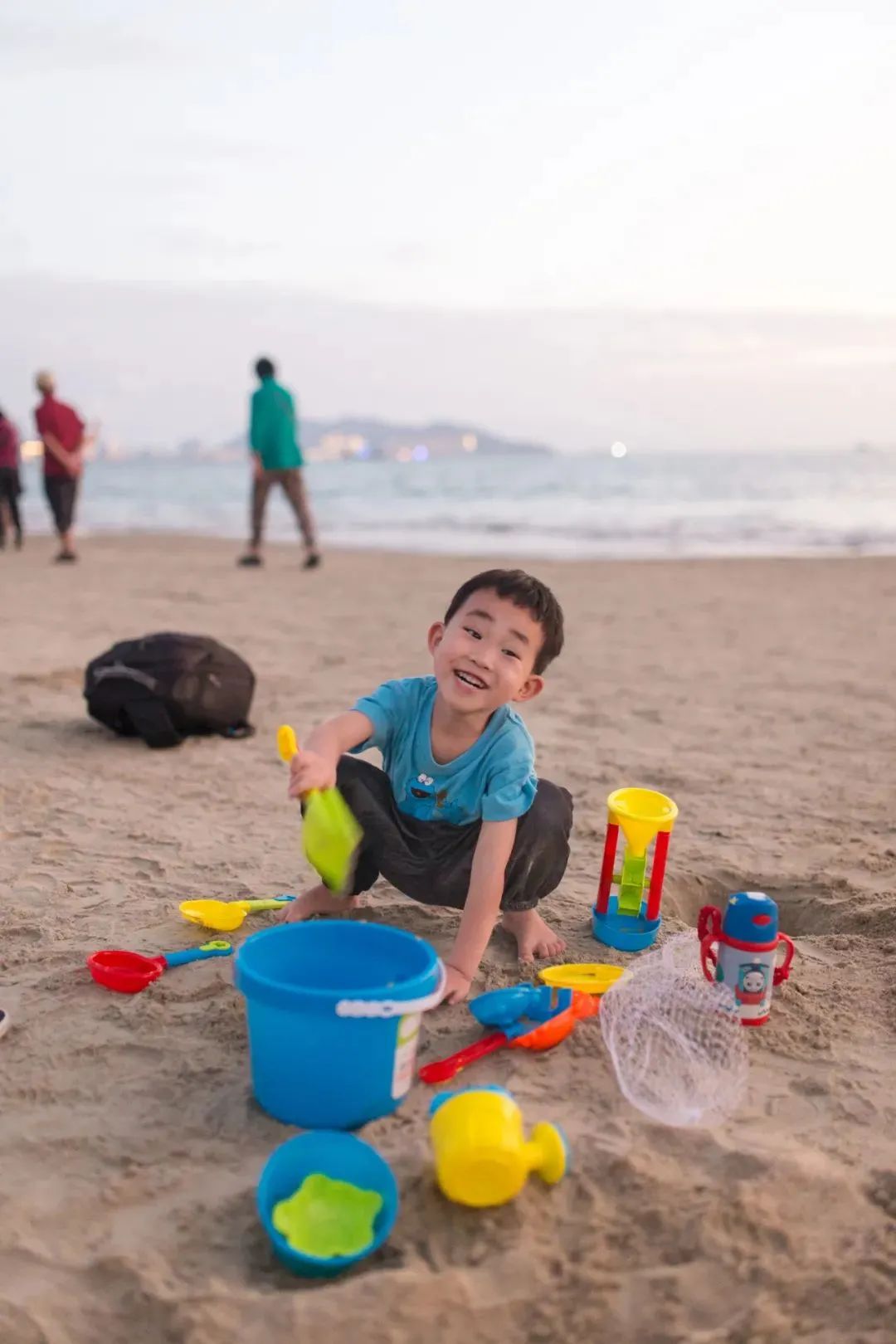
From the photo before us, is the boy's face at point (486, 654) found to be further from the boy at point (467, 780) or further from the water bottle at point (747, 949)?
the water bottle at point (747, 949)

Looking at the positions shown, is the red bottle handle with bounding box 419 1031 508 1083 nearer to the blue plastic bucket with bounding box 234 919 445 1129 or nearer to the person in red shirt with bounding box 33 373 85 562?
the blue plastic bucket with bounding box 234 919 445 1129

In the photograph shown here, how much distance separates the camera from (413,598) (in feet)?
28.3

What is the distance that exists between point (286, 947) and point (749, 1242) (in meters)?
0.97

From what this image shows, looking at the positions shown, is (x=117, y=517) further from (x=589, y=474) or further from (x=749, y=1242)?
(x=589, y=474)

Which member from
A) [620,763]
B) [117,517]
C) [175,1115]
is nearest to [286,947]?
[175,1115]

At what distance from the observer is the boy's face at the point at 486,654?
7.68 ft

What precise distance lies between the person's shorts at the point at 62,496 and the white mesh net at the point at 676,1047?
9.40 m

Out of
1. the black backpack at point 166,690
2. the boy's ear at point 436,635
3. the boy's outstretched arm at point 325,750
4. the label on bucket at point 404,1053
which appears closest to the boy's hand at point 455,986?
the label on bucket at point 404,1053

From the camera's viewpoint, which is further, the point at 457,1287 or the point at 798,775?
the point at 798,775

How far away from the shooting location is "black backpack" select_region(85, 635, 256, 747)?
4266 millimetres

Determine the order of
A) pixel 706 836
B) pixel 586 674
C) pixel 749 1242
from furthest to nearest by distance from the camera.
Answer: pixel 586 674 → pixel 706 836 → pixel 749 1242

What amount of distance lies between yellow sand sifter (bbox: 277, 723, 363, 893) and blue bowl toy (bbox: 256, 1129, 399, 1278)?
61cm

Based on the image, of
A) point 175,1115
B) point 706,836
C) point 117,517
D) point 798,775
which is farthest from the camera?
point 117,517

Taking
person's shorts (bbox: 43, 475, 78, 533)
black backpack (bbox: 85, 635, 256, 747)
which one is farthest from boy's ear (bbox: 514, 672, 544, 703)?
person's shorts (bbox: 43, 475, 78, 533)
